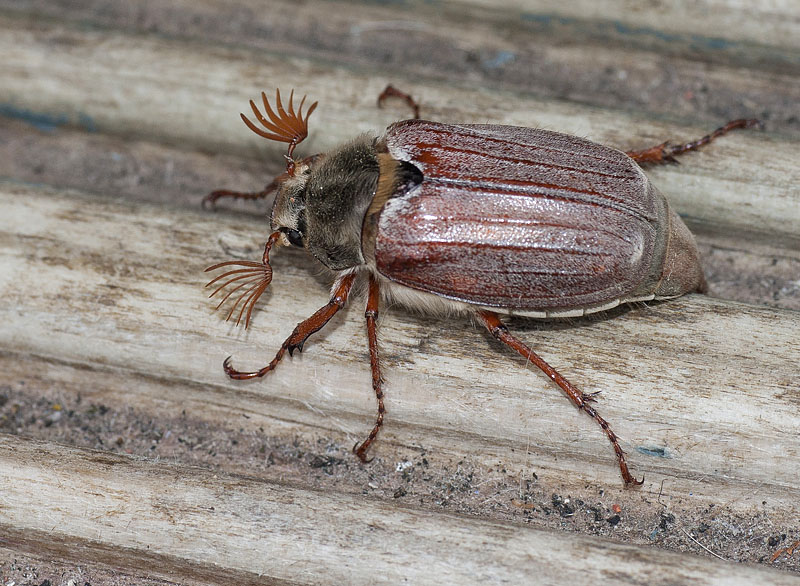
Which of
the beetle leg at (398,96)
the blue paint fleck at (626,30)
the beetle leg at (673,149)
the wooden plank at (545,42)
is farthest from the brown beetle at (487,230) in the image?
the blue paint fleck at (626,30)

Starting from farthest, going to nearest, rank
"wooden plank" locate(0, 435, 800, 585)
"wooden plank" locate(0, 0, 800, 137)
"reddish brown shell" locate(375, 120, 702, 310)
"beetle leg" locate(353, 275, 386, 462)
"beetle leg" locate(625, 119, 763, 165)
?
"wooden plank" locate(0, 0, 800, 137), "beetle leg" locate(625, 119, 763, 165), "beetle leg" locate(353, 275, 386, 462), "reddish brown shell" locate(375, 120, 702, 310), "wooden plank" locate(0, 435, 800, 585)

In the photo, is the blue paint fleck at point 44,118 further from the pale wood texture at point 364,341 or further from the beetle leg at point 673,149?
the beetle leg at point 673,149

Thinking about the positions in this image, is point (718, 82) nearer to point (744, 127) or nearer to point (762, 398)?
point (744, 127)

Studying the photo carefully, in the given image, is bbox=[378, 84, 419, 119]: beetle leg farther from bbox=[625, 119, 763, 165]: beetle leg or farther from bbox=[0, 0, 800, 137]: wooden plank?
bbox=[625, 119, 763, 165]: beetle leg

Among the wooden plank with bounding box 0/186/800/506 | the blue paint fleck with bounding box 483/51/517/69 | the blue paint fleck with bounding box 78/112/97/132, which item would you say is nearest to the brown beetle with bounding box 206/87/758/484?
the wooden plank with bounding box 0/186/800/506

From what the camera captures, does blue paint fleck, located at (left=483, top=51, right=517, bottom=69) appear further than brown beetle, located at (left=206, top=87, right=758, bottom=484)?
Yes

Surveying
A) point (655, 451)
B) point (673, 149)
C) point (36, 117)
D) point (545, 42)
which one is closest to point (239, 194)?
point (36, 117)
